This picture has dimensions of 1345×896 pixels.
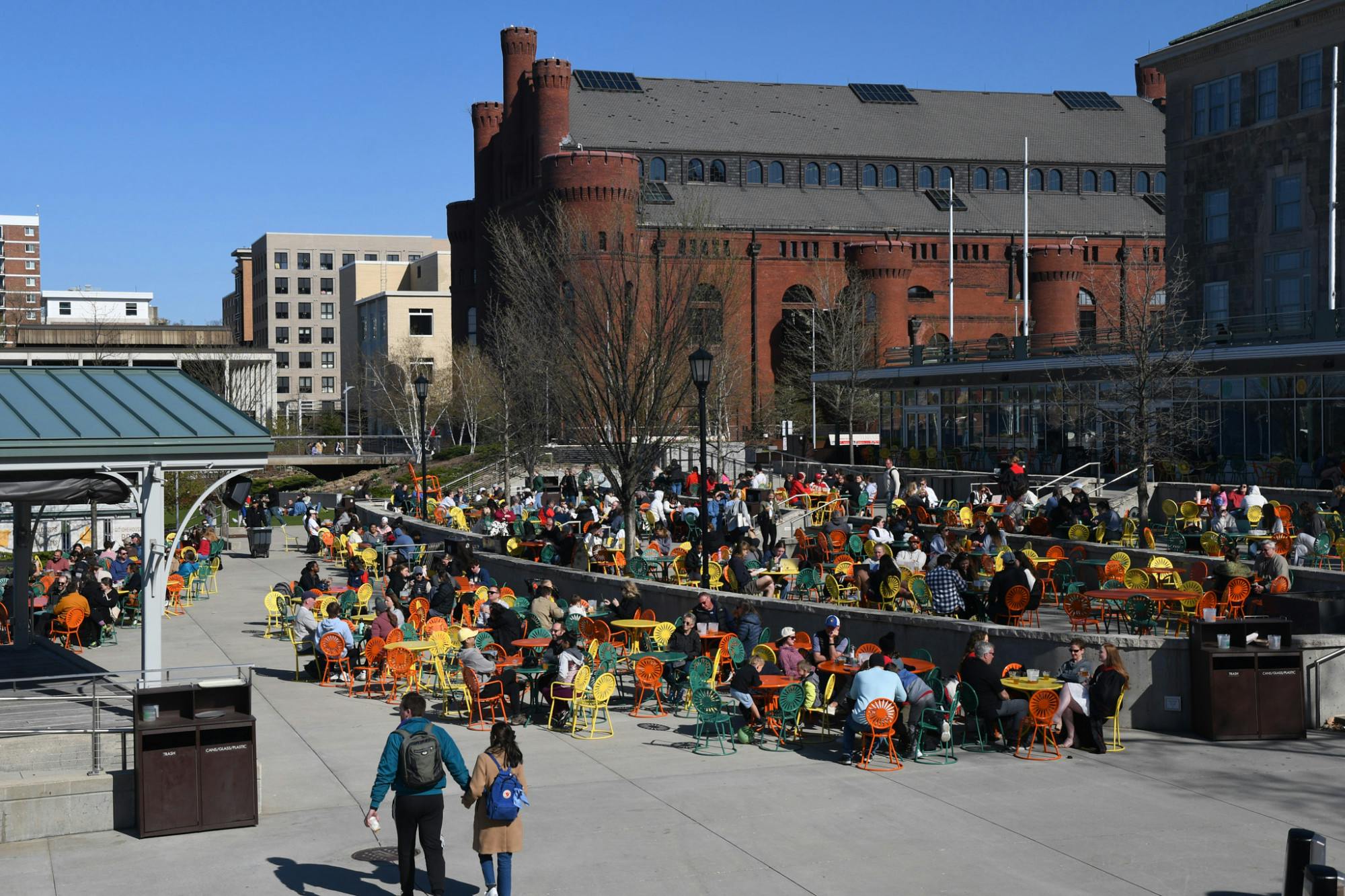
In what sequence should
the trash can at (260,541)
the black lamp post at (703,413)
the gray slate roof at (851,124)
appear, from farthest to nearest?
the gray slate roof at (851,124) < the trash can at (260,541) < the black lamp post at (703,413)

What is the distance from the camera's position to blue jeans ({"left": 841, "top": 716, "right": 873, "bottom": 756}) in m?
14.0

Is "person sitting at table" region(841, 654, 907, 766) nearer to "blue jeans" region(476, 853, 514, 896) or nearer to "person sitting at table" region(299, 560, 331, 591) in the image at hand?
"blue jeans" region(476, 853, 514, 896)

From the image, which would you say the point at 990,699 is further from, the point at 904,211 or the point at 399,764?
the point at 904,211

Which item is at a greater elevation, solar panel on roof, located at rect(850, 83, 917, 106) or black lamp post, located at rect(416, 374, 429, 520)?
solar panel on roof, located at rect(850, 83, 917, 106)

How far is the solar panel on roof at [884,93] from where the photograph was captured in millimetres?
87250

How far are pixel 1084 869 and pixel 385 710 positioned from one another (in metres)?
9.20

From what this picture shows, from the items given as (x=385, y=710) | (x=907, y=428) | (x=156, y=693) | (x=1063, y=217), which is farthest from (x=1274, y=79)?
(x=1063, y=217)

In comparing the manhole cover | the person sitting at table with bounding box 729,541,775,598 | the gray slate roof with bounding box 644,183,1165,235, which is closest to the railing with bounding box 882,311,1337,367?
the person sitting at table with bounding box 729,541,775,598

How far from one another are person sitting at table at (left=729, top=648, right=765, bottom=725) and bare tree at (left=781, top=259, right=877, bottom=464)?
41.2 metres

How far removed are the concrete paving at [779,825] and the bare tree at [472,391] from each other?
4545cm

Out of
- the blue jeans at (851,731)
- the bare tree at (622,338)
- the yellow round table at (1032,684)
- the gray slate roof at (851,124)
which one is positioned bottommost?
Answer: the blue jeans at (851,731)

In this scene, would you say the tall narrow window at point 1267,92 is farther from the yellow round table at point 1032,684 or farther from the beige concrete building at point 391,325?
the beige concrete building at point 391,325

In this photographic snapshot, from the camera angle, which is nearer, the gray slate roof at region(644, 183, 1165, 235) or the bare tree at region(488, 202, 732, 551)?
the bare tree at region(488, 202, 732, 551)

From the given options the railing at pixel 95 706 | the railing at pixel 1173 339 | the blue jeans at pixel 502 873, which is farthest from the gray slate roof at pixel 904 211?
the blue jeans at pixel 502 873
